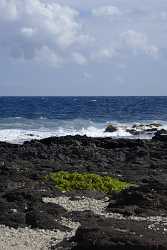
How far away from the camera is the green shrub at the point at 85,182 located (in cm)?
1812

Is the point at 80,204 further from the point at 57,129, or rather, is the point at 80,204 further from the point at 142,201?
the point at 57,129

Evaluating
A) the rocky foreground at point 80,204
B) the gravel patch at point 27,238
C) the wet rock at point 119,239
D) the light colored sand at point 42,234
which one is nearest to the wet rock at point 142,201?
the rocky foreground at point 80,204

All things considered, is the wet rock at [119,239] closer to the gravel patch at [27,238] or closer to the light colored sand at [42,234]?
the light colored sand at [42,234]

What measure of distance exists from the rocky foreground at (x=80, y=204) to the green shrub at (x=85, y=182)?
17.4 inches

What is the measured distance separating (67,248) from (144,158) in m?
15.4

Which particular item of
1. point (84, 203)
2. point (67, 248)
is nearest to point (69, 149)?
point (84, 203)

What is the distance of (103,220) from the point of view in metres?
13.1

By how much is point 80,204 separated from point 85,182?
2925mm

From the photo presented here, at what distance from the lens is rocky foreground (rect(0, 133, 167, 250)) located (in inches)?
433

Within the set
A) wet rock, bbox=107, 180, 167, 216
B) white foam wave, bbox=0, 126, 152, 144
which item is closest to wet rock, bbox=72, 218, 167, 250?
wet rock, bbox=107, 180, 167, 216

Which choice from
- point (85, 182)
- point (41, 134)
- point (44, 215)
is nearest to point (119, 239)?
point (44, 215)

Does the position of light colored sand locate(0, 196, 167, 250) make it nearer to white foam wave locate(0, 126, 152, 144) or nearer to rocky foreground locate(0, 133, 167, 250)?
rocky foreground locate(0, 133, 167, 250)

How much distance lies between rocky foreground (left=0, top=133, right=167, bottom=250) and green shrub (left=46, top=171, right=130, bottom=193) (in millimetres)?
443

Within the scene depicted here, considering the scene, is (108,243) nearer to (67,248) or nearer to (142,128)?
(67,248)
